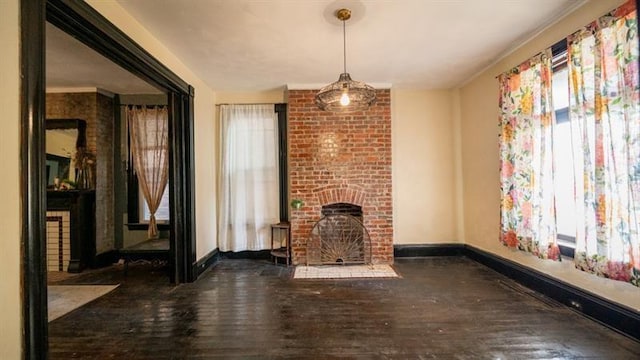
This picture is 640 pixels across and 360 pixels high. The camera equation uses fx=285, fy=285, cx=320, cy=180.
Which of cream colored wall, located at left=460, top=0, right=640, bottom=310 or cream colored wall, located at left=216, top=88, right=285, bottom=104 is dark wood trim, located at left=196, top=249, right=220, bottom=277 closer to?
cream colored wall, located at left=216, top=88, right=285, bottom=104

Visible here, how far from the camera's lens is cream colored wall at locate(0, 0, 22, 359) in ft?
4.60

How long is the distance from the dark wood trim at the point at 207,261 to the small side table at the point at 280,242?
2.85ft

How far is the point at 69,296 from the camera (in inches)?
122

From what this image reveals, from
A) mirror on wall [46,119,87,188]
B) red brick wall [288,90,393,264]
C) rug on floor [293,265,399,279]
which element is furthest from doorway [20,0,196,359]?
rug on floor [293,265,399,279]

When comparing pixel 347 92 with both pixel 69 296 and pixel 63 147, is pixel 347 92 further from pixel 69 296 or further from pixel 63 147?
pixel 63 147

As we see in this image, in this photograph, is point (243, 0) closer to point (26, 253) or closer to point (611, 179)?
point (26, 253)

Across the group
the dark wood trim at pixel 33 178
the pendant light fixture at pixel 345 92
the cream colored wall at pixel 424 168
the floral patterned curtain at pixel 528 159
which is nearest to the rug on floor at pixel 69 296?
the dark wood trim at pixel 33 178

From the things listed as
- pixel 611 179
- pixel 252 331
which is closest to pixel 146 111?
pixel 252 331

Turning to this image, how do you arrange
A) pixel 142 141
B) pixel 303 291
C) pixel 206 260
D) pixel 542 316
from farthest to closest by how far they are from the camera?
pixel 142 141
pixel 206 260
pixel 303 291
pixel 542 316

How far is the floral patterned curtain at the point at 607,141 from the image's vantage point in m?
2.00

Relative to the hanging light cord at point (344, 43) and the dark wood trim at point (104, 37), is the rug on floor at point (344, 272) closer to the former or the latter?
the hanging light cord at point (344, 43)

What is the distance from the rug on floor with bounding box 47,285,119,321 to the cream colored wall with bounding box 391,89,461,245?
3960mm

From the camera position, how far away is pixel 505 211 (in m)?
3.33

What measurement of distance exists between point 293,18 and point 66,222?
415 cm
